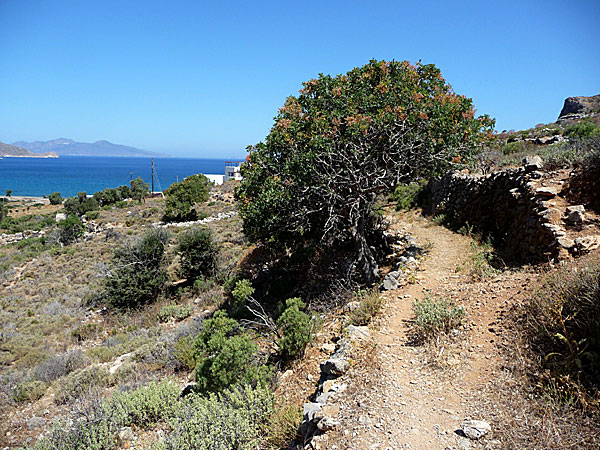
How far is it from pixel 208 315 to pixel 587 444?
1094 cm

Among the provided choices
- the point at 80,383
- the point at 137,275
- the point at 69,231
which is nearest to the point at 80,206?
the point at 69,231

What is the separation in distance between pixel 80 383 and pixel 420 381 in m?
7.84

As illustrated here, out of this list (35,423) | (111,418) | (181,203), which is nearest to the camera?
(111,418)

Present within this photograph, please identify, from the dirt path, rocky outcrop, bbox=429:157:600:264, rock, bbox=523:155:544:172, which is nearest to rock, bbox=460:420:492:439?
the dirt path

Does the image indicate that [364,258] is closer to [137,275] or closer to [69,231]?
[137,275]

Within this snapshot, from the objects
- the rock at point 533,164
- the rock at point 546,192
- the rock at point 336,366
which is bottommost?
the rock at point 336,366

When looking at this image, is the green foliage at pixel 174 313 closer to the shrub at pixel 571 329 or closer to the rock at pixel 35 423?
the rock at pixel 35 423

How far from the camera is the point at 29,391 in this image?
8055 millimetres

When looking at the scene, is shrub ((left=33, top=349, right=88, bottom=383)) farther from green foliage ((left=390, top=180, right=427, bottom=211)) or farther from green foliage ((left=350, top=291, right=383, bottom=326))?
green foliage ((left=390, top=180, right=427, bottom=211))

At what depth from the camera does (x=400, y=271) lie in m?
8.59

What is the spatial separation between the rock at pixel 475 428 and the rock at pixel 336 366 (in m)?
1.71

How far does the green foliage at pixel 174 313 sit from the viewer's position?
41.6 ft

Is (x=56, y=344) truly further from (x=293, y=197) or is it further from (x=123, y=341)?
(x=293, y=197)

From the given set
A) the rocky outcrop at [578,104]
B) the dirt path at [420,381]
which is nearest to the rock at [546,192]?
the dirt path at [420,381]
